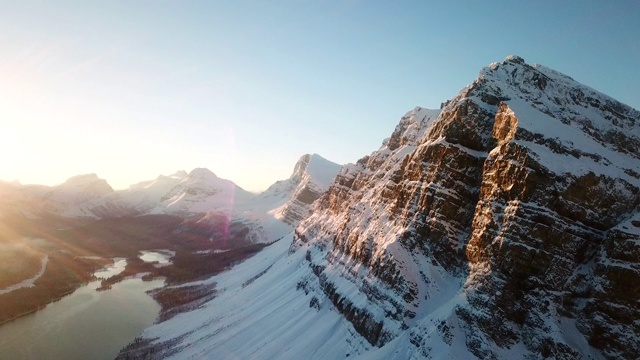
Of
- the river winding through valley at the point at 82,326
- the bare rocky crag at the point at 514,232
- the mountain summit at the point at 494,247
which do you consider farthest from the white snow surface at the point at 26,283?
the bare rocky crag at the point at 514,232

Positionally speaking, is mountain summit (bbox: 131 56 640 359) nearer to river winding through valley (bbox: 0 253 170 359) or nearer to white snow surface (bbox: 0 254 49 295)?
river winding through valley (bbox: 0 253 170 359)

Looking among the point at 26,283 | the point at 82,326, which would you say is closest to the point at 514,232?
the point at 82,326

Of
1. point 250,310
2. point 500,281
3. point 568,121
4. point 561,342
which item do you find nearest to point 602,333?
point 561,342

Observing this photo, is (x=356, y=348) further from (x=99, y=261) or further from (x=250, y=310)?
(x=99, y=261)

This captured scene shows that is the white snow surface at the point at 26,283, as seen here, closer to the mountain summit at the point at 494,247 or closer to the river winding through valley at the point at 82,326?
the river winding through valley at the point at 82,326

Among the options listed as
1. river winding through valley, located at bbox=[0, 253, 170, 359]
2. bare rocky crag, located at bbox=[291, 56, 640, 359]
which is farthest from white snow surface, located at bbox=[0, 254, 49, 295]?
bare rocky crag, located at bbox=[291, 56, 640, 359]

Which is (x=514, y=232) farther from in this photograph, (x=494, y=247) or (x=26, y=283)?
(x=26, y=283)
